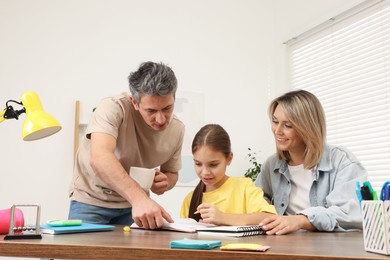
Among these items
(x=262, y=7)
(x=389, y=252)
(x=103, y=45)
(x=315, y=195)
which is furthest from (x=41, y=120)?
(x=262, y=7)

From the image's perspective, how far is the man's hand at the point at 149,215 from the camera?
1186mm

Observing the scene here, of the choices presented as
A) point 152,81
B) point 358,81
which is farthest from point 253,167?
point 152,81

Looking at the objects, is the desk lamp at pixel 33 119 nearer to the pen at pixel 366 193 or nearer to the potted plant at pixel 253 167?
the pen at pixel 366 193

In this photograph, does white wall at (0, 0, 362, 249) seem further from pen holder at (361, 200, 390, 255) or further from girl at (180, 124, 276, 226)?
pen holder at (361, 200, 390, 255)

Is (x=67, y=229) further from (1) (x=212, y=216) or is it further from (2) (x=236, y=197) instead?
(2) (x=236, y=197)

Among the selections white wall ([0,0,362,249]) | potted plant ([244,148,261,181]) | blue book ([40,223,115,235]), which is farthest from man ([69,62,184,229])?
potted plant ([244,148,261,181])

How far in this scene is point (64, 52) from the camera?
3.33 metres

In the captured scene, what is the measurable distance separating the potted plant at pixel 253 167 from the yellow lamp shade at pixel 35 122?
262 centimetres

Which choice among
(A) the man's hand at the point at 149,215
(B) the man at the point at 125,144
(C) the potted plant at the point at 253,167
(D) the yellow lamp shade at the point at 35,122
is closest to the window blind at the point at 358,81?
(C) the potted plant at the point at 253,167

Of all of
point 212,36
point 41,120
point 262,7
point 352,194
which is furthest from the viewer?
point 262,7

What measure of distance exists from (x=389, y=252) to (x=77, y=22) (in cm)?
317

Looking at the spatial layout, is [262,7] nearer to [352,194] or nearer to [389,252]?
[352,194]

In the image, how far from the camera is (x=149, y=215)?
3.88ft

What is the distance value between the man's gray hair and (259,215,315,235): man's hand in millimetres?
626
